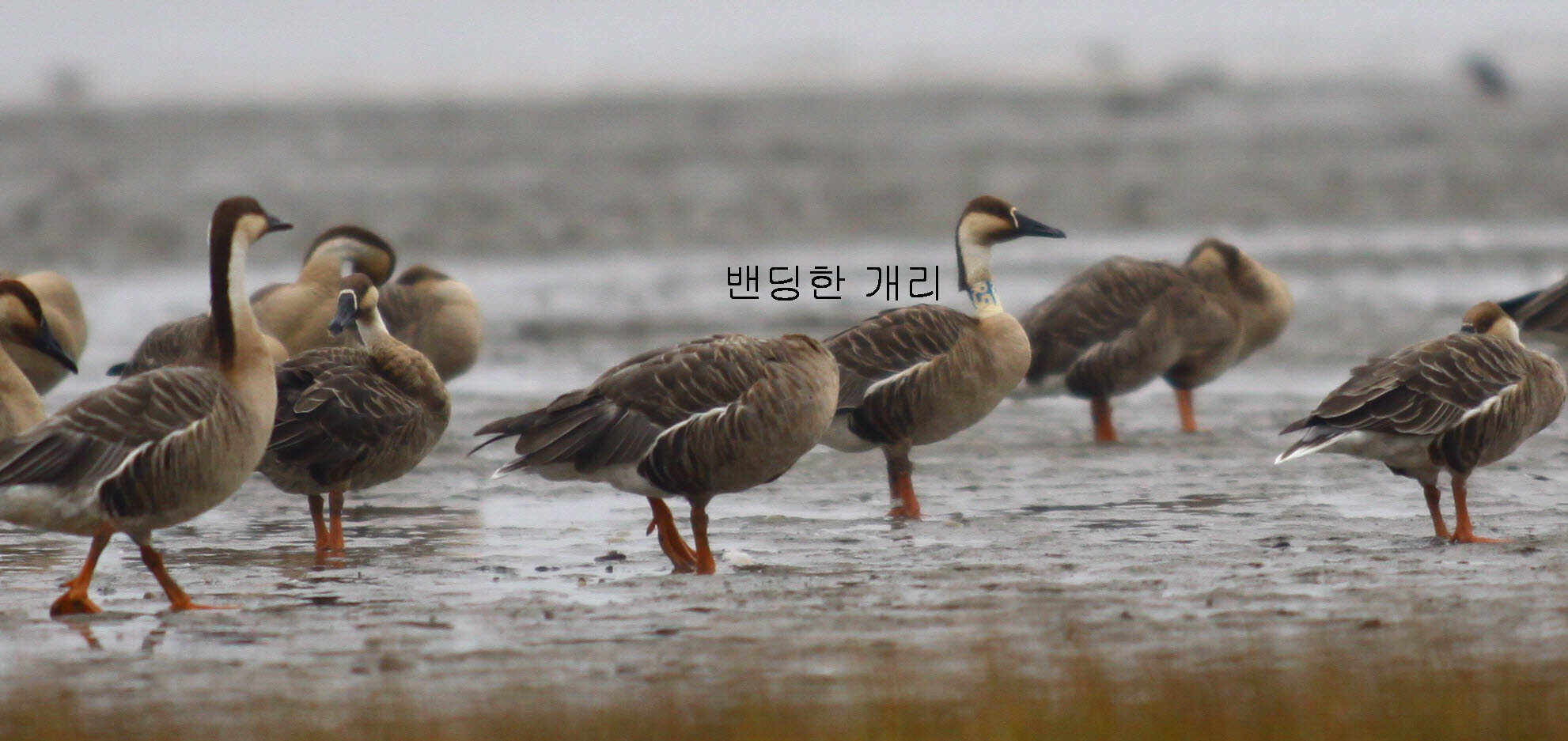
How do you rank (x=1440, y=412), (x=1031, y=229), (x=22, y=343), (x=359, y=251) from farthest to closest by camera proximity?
(x=359, y=251) → (x=1031, y=229) → (x=22, y=343) → (x=1440, y=412)

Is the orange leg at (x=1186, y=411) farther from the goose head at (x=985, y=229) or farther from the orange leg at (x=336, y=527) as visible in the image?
the orange leg at (x=336, y=527)

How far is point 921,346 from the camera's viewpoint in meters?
10.2

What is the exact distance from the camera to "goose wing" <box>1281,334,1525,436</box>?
8.66 m

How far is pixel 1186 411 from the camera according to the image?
13.3m

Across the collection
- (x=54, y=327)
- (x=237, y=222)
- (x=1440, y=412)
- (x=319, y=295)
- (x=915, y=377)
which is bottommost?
(x=1440, y=412)

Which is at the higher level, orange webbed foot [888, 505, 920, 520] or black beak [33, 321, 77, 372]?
Result: black beak [33, 321, 77, 372]

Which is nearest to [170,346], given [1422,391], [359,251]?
[359,251]

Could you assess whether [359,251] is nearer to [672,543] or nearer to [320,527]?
[320,527]

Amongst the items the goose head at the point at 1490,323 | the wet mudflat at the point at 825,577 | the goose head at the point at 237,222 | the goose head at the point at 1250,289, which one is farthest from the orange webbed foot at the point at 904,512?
the goose head at the point at 1250,289

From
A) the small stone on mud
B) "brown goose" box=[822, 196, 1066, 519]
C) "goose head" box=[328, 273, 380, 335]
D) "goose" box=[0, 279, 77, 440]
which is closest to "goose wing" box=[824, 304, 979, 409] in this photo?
"brown goose" box=[822, 196, 1066, 519]

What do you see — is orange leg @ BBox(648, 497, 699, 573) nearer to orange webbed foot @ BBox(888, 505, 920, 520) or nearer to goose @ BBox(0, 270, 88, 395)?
orange webbed foot @ BBox(888, 505, 920, 520)

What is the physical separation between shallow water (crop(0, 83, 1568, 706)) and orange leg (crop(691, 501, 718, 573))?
0.34 ft

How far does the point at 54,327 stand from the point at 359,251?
204 centimetres

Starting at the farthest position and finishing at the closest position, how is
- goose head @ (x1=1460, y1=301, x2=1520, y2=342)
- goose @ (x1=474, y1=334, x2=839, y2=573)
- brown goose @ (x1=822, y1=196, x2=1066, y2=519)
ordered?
brown goose @ (x1=822, y1=196, x2=1066, y2=519), goose head @ (x1=1460, y1=301, x2=1520, y2=342), goose @ (x1=474, y1=334, x2=839, y2=573)
